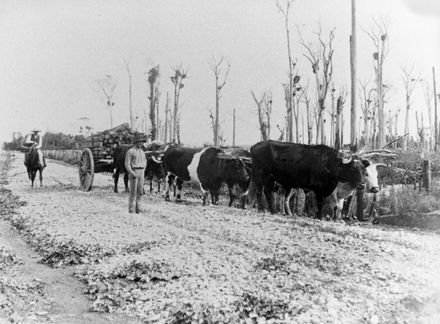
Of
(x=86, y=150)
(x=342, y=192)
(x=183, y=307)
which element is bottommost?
(x=183, y=307)

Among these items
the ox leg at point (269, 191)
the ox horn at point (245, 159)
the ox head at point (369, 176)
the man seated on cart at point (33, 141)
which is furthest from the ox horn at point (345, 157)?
the man seated on cart at point (33, 141)

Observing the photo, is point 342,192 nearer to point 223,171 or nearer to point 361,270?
point 223,171

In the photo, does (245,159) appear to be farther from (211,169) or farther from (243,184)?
(211,169)

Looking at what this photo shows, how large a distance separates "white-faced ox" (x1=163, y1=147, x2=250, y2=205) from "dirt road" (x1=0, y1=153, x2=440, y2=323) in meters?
3.19

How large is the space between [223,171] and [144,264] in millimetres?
6606

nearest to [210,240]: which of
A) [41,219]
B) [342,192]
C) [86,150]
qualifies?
[41,219]

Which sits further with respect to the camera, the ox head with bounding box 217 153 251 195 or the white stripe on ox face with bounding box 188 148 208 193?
the white stripe on ox face with bounding box 188 148 208 193

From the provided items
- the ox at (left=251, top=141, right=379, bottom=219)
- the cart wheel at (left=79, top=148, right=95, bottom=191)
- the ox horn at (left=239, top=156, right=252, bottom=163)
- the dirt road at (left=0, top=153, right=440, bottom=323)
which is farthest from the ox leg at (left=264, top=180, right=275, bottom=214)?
the cart wheel at (left=79, top=148, right=95, bottom=191)

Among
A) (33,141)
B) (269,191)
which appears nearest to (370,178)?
(269,191)

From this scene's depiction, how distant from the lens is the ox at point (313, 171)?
401 inches

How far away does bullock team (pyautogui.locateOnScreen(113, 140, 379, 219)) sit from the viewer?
1032cm

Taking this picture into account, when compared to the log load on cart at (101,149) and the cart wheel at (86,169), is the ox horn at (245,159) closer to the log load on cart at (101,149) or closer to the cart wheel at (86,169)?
the cart wheel at (86,169)

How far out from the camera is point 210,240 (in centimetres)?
689

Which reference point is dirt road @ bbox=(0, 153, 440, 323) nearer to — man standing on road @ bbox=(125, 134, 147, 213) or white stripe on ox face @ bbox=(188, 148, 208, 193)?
man standing on road @ bbox=(125, 134, 147, 213)
